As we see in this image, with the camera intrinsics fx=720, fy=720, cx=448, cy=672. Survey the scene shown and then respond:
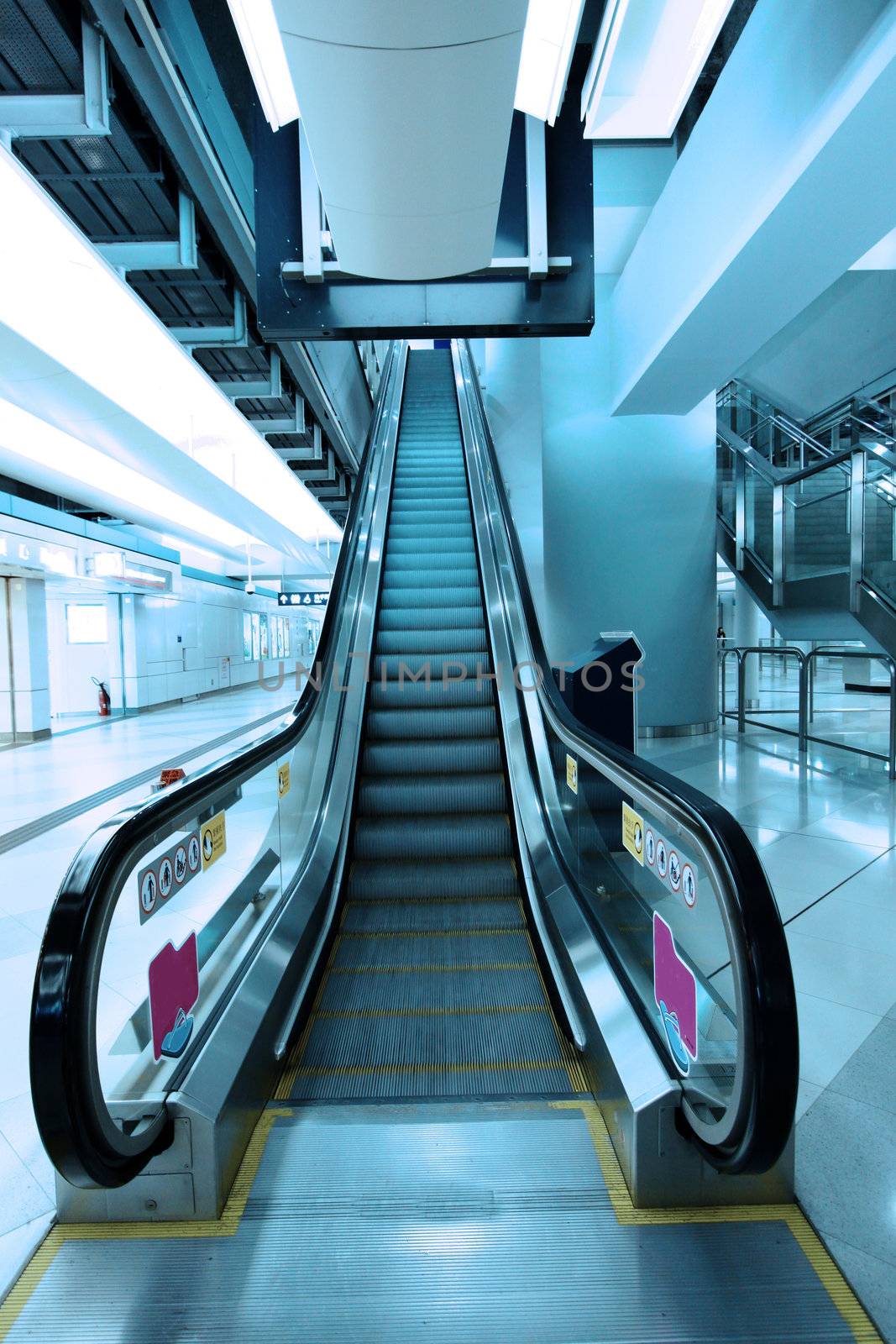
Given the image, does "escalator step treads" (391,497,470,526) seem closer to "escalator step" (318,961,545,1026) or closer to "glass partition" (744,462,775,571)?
"glass partition" (744,462,775,571)

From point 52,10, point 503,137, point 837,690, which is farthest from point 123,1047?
point 837,690

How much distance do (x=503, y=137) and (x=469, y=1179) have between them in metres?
2.95

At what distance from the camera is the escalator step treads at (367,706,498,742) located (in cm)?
457

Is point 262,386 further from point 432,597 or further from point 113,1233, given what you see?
point 113,1233

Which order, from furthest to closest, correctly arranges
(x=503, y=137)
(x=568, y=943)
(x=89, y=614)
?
(x=89, y=614), (x=568, y=943), (x=503, y=137)

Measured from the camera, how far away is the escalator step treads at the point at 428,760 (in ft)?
14.2

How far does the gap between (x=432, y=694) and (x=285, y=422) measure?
20.0 feet

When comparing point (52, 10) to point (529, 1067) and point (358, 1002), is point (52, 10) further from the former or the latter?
point (529, 1067)

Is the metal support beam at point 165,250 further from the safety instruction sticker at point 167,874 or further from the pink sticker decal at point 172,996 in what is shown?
the pink sticker decal at point 172,996

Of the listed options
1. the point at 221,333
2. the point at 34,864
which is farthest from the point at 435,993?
the point at 221,333

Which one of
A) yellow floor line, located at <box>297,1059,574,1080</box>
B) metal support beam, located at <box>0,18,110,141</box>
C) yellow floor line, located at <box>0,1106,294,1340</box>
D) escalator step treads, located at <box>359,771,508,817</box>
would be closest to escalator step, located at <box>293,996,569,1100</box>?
yellow floor line, located at <box>297,1059,574,1080</box>

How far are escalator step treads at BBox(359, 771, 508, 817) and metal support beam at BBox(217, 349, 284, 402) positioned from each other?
525 cm

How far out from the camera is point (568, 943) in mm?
2578

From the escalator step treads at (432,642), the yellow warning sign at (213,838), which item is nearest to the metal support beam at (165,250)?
the escalator step treads at (432,642)
